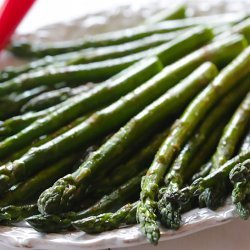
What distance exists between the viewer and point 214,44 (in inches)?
99.9

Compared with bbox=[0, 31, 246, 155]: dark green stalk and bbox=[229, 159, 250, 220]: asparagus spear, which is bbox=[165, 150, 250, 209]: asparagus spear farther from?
bbox=[0, 31, 246, 155]: dark green stalk

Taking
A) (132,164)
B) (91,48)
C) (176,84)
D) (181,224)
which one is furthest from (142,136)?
(91,48)

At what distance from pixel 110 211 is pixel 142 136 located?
1.21 feet

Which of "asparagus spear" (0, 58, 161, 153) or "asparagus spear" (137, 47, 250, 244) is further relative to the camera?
"asparagus spear" (0, 58, 161, 153)

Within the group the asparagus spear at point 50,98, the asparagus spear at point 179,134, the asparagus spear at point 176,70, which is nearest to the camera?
the asparagus spear at point 179,134

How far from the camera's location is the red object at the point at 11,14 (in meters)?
2.76

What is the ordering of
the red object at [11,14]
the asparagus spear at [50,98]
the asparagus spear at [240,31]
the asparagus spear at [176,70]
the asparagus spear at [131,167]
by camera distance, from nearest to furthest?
the asparagus spear at [131,167] → the asparagus spear at [176,70] → the asparagus spear at [50,98] → the asparagus spear at [240,31] → the red object at [11,14]

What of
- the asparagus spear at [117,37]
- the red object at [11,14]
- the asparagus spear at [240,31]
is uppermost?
the red object at [11,14]

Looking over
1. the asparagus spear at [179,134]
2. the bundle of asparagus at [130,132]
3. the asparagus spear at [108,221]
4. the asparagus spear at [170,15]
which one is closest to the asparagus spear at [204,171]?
the bundle of asparagus at [130,132]

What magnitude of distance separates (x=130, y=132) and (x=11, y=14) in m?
1.04

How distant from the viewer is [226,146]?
2074mm

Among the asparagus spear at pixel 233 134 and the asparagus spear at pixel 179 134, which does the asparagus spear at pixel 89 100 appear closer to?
the asparagus spear at pixel 179 134

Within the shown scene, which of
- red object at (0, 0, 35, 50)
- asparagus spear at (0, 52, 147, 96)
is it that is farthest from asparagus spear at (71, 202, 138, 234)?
red object at (0, 0, 35, 50)

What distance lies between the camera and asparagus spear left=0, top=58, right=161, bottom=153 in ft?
7.16
